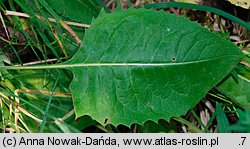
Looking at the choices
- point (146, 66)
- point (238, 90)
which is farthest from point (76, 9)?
point (238, 90)

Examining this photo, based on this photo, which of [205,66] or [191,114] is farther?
[191,114]

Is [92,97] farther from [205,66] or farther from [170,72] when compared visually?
[205,66]

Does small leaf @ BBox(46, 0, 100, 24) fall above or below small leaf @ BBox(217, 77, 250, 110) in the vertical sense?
above

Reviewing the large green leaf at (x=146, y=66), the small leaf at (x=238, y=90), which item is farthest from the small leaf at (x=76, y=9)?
the small leaf at (x=238, y=90)

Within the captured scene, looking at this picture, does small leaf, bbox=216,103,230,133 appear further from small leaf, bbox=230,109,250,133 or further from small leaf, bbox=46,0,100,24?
small leaf, bbox=46,0,100,24

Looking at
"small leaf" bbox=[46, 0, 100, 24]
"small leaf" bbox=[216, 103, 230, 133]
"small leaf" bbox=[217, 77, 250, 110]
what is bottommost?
"small leaf" bbox=[216, 103, 230, 133]

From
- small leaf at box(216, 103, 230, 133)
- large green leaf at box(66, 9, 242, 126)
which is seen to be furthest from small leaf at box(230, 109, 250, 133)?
large green leaf at box(66, 9, 242, 126)

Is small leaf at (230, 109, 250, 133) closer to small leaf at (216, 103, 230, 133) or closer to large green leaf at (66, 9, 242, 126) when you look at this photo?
small leaf at (216, 103, 230, 133)

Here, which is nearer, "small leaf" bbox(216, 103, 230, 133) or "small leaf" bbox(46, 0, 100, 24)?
"small leaf" bbox(216, 103, 230, 133)

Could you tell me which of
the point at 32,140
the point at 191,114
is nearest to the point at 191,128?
the point at 191,114
